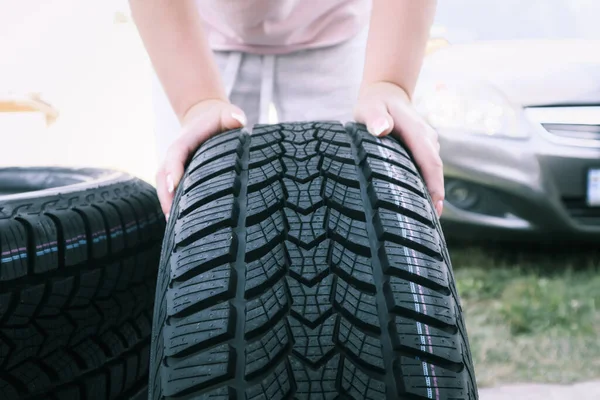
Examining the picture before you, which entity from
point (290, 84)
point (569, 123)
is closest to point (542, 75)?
point (569, 123)

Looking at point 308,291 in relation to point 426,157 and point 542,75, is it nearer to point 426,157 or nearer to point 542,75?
point 426,157

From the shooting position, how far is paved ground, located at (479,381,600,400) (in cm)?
151

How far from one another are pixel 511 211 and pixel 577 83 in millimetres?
573

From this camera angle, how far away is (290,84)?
1.35 m

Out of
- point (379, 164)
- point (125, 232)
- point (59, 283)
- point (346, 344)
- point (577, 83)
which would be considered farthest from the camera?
point (577, 83)

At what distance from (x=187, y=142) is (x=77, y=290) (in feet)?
0.81

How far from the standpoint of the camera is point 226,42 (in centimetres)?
132

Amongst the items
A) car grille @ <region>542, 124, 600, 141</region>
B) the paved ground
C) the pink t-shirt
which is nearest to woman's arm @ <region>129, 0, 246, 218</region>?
the pink t-shirt

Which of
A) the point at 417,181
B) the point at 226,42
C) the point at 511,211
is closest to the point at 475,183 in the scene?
the point at 511,211

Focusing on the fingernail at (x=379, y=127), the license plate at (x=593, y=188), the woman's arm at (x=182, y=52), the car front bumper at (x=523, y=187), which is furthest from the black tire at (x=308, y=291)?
the license plate at (x=593, y=188)

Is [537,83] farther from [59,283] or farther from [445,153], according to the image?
[59,283]

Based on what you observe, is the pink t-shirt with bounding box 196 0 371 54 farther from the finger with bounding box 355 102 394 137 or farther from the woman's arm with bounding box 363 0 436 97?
the finger with bounding box 355 102 394 137

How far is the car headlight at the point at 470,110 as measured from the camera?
2430mm

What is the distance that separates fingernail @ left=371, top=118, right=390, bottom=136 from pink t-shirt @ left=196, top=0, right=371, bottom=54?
602mm
